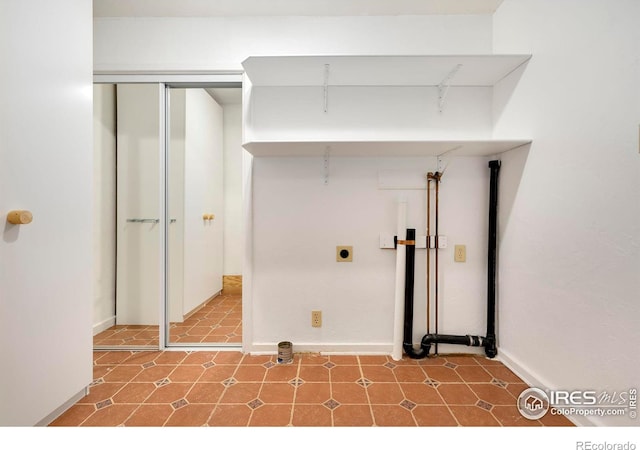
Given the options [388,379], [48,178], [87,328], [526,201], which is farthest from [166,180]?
[526,201]

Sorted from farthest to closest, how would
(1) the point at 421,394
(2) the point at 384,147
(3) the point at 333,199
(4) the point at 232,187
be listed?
(4) the point at 232,187
(3) the point at 333,199
(2) the point at 384,147
(1) the point at 421,394

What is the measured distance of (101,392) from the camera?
68.9 inches

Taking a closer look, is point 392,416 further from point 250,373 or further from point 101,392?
point 101,392

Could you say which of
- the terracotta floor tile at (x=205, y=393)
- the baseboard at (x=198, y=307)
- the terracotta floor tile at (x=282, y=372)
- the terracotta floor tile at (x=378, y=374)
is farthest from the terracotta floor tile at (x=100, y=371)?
the terracotta floor tile at (x=378, y=374)

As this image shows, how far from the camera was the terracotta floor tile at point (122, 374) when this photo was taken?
1.89 metres

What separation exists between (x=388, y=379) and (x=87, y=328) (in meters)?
1.76

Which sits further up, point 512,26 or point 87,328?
point 512,26

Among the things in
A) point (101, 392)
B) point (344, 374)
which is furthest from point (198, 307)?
point (344, 374)

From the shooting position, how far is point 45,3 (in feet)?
4.63

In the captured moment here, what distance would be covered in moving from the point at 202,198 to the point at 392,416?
2.67 metres

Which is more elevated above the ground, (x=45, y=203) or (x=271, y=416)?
(x=45, y=203)

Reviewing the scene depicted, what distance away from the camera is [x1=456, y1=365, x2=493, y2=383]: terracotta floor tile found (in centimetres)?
189

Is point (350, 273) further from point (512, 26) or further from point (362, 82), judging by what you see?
point (512, 26)
